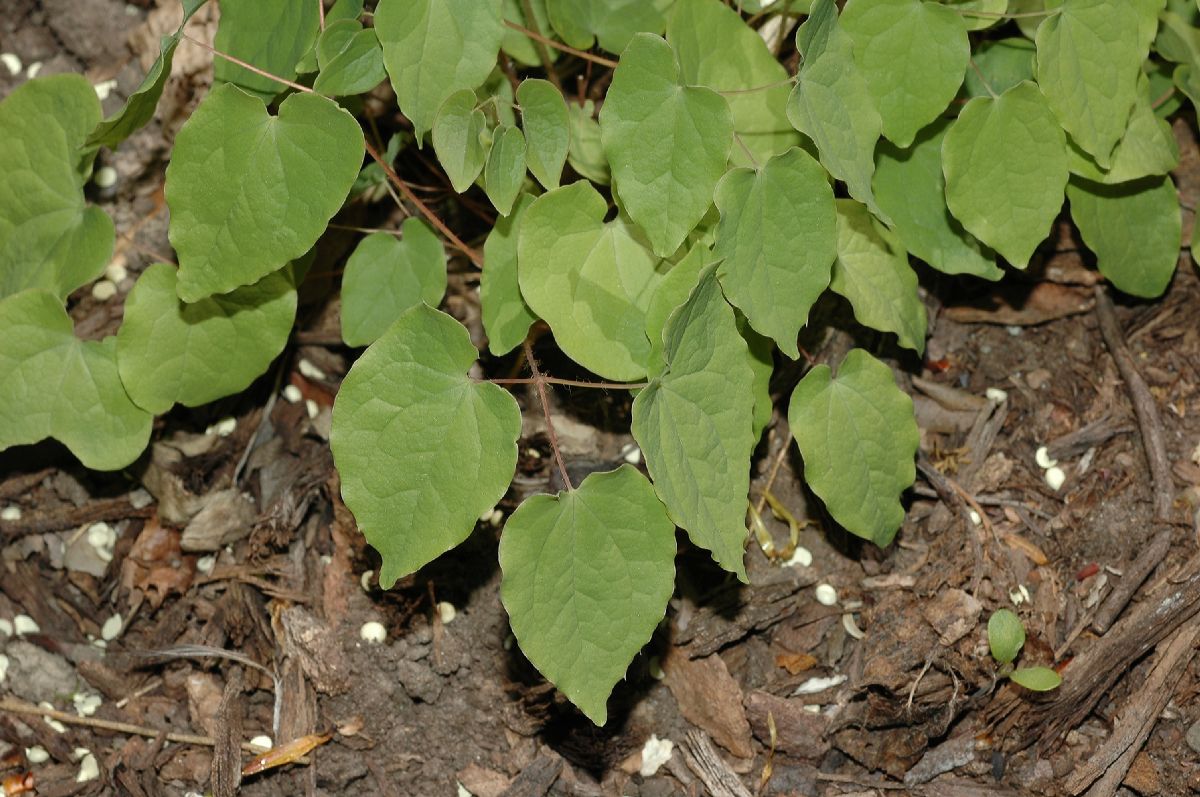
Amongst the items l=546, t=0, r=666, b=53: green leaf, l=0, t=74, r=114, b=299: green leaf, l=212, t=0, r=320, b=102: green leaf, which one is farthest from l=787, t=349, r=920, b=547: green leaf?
l=0, t=74, r=114, b=299: green leaf

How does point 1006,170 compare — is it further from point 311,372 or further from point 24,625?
point 24,625

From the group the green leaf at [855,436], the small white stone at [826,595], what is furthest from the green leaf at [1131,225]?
the small white stone at [826,595]

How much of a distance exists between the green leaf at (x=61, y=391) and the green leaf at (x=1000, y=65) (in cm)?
189

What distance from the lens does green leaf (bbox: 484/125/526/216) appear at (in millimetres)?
1976

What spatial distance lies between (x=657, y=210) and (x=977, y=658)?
1106mm

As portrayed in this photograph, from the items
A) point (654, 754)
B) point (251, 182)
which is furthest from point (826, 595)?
point (251, 182)

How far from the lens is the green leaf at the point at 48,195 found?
231 centimetres

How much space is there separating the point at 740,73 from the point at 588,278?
21.0 inches

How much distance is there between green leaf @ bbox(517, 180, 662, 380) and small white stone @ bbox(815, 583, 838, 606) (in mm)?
701

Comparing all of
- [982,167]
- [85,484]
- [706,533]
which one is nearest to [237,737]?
[85,484]

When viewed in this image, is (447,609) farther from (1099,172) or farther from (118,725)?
(1099,172)

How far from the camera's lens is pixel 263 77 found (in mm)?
2248

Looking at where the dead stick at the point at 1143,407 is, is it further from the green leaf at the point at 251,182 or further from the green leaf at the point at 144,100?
the green leaf at the point at 144,100

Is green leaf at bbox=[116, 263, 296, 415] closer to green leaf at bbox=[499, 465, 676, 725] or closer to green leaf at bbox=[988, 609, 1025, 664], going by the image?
green leaf at bbox=[499, 465, 676, 725]
